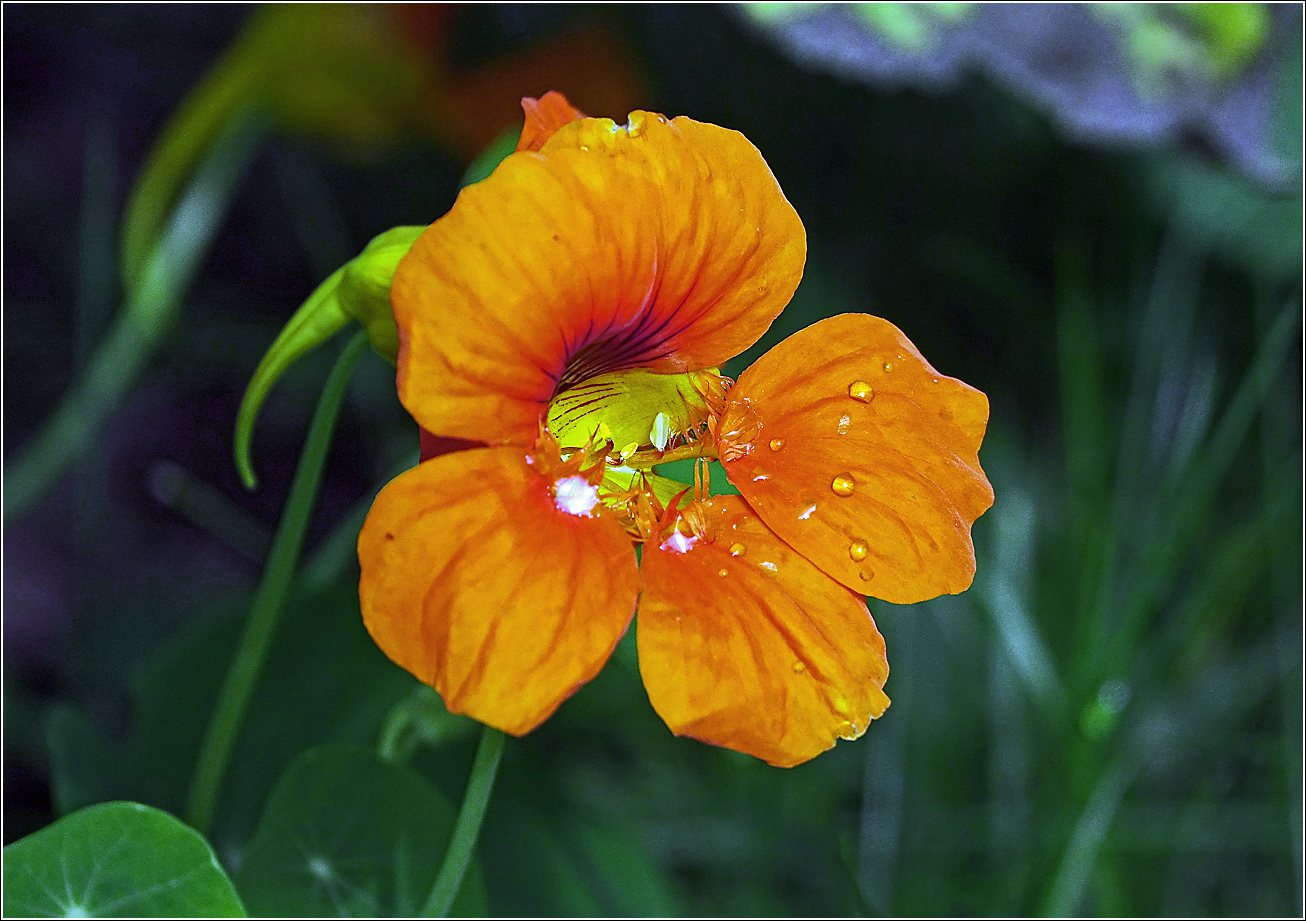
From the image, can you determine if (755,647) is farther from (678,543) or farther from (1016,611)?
(1016,611)

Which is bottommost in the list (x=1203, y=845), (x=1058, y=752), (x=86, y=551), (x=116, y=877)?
(x=1203, y=845)

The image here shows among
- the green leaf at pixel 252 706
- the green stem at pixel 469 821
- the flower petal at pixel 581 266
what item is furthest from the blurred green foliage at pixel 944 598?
the flower petal at pixel 581 266

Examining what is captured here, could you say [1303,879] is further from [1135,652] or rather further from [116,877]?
[116,877]

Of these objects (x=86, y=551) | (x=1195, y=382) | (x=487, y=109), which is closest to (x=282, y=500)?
(x=86, y=551)

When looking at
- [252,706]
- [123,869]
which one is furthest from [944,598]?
[123,869]

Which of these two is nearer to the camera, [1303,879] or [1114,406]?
[1303,879]
